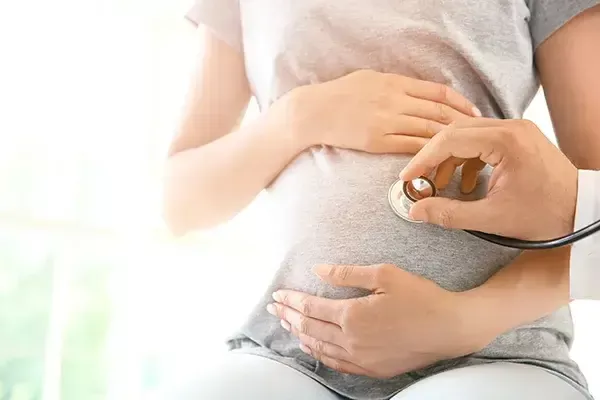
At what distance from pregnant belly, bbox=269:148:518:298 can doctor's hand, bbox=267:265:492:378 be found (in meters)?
0.03

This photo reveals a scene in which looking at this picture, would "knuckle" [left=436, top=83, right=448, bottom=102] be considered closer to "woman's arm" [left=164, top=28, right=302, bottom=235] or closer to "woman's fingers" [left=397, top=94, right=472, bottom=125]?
"woman's fingers" [left=397, top=94, right=472, bottom=125]

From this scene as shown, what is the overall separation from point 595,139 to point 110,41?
1251mm

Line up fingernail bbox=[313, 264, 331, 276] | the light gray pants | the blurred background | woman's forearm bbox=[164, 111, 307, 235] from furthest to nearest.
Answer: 1. the blurred background
2. woman's forearm bbox=[164, 111, 307, 235]
3. fingernail bbox=[313, 264, 331, 276]
4. the light gray pants

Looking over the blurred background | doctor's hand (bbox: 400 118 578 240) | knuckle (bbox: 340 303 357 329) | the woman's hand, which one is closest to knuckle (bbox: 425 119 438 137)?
the woman's hand

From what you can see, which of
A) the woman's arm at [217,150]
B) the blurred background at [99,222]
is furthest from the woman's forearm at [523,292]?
the blurred background at [99,222]

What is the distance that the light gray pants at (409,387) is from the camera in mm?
581

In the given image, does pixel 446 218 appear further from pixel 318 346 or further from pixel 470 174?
pixel 318 346

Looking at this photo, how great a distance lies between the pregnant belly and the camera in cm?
69

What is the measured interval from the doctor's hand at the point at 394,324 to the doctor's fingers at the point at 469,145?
116 millimetres

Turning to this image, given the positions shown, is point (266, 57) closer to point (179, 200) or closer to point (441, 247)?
point (179, 200)

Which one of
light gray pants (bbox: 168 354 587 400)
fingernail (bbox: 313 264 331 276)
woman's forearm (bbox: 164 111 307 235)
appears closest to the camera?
light gray pants (bbox: 168 354 587 400)

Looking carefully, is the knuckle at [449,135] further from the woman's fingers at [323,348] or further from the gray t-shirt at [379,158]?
the woman's fingers at [323,348]

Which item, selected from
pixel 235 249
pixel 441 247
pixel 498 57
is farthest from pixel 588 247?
pixel 235 249

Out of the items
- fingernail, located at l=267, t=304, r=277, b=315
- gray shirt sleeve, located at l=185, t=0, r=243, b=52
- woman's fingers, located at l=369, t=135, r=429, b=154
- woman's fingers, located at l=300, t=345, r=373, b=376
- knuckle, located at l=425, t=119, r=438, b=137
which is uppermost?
gray shirt sleeve, located at l=185, t=0, r=243, b=52
